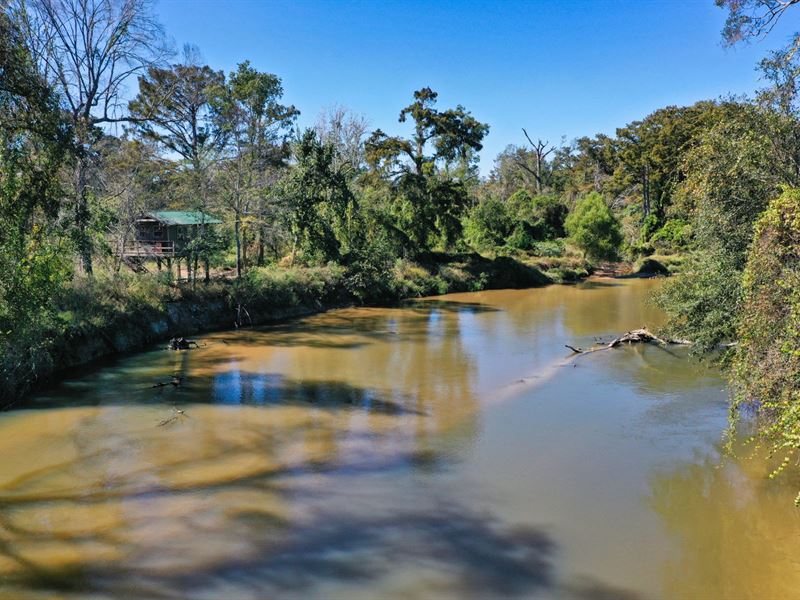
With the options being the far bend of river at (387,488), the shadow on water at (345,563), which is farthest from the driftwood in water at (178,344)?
the shadow on water at (345,563)

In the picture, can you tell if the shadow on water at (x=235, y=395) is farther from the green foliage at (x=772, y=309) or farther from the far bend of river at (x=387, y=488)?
the green foliage at (x=772, y=309)

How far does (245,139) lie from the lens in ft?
95.2

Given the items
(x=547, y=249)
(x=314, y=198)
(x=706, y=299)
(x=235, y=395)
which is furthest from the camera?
(x=547, y=249)

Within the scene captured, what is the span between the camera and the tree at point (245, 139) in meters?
25.6

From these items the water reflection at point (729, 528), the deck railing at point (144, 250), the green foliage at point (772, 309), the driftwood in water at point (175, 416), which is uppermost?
the deck railing at point (144, 250)

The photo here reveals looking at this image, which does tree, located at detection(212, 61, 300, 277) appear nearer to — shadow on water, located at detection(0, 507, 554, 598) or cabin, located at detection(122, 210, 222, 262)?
cabin, located at detection(122, 210, 222, 262)

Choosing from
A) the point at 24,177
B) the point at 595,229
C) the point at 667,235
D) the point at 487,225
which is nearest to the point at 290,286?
the point at 24,177

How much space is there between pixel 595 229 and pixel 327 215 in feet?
75.3

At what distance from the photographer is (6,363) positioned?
12.6 m

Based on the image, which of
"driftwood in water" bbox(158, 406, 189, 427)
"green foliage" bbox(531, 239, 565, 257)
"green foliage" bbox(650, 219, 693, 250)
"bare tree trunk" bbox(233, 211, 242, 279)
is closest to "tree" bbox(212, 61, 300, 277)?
"bare tree trunk" bbox(233, 211, 242, 279)

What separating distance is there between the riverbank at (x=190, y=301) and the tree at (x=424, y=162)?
9.15 ft

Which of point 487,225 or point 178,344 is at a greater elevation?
point 487,225

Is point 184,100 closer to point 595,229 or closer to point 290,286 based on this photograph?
point 290,286

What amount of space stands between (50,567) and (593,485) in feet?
25.8
